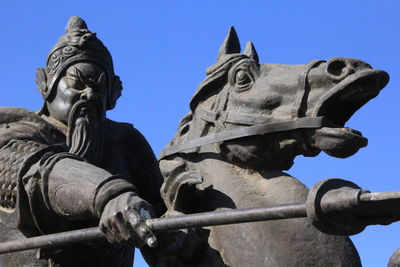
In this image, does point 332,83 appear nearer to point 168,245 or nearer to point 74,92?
point 168,245

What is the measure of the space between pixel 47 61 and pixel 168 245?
1744mm

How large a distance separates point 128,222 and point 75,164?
85 cm

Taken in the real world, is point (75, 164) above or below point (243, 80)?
below

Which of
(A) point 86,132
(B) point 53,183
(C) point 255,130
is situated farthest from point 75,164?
(C) point 255,130

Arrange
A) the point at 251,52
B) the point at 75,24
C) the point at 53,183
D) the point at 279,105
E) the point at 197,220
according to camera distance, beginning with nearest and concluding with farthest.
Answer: the point at 197,220, the point at 279,105, the point at 53,183, the point at 251,52, the point at 75,24

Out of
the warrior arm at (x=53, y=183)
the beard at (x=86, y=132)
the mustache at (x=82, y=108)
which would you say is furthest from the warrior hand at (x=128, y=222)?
the mustache at (x=82, y=108)

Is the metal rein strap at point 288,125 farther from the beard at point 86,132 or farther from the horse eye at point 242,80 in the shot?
the beard at point 86,132

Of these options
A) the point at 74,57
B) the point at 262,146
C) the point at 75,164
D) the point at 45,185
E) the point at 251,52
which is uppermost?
the point at 251,52

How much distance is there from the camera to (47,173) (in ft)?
18.5

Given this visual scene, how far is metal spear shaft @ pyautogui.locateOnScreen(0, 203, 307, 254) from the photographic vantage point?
4543 mm

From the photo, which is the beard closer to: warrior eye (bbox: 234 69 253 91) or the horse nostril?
warrior eye (bbox: 234 69 253 91)

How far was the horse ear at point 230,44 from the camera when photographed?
5902 millimetres

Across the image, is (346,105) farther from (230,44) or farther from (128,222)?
(128,222)

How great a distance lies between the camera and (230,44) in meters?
5.94
